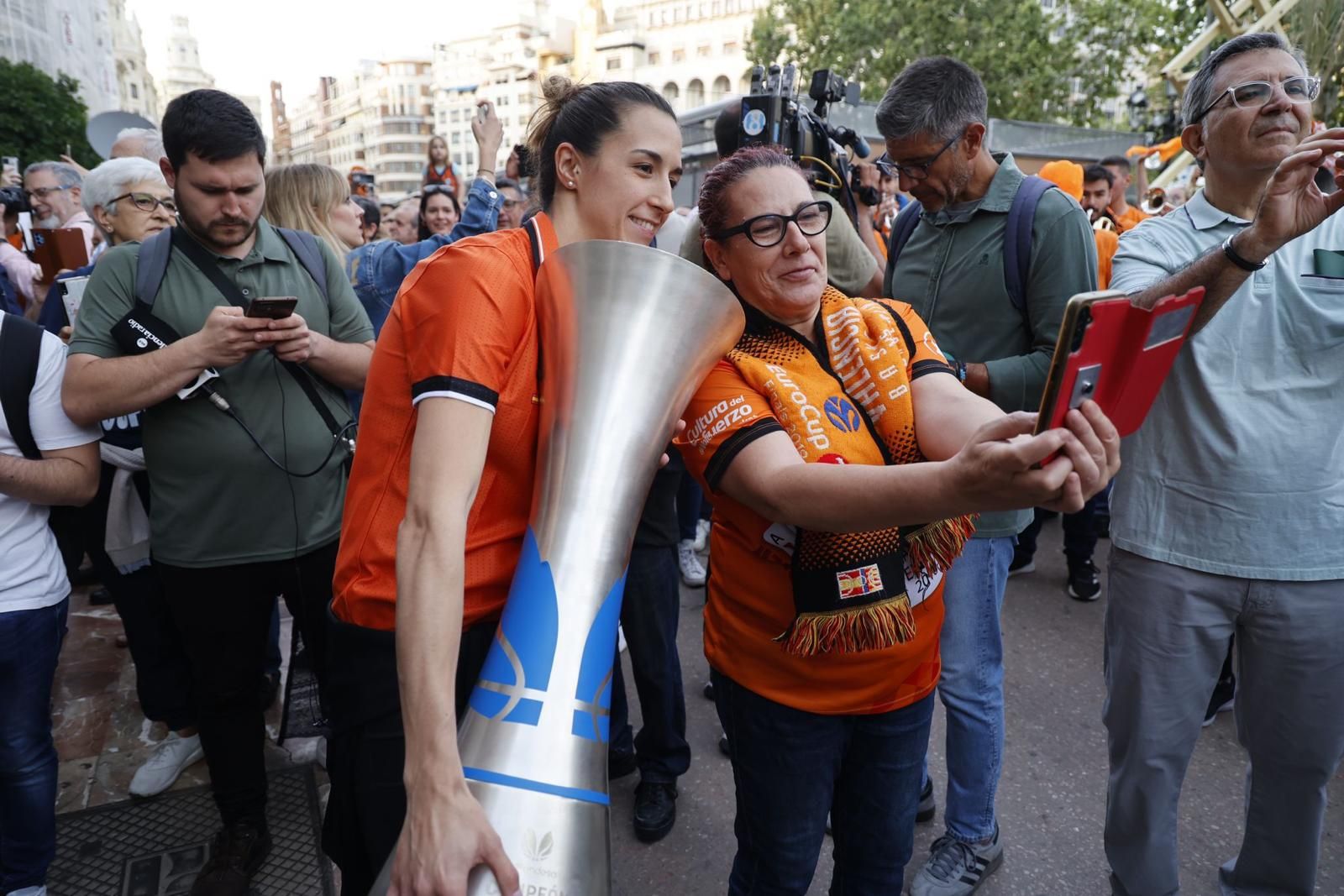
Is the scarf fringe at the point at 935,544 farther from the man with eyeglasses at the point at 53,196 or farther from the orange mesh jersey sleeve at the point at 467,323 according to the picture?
the man with eyeglasses at the point at 53,196

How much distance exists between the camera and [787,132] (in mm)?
3074

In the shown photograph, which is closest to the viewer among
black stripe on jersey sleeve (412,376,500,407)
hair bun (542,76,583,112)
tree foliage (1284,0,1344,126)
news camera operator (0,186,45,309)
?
black stripe on jersey sleeve (412,376,500,407)

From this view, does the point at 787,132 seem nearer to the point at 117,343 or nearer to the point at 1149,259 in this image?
the point at 1149,259

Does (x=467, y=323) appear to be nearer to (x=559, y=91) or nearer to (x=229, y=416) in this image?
(x=559, y=91)

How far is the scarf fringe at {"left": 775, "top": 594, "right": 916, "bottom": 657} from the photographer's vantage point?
4.91ft

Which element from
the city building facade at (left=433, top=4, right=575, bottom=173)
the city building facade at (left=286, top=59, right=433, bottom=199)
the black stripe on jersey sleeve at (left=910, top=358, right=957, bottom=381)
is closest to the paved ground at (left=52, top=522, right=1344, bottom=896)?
the black stripe on jersey sleeve at (left=910, top=358, right=957, bottom=381)

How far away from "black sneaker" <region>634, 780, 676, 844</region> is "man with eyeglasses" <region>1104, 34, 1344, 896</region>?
131 centimetres

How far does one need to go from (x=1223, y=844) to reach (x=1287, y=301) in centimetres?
176


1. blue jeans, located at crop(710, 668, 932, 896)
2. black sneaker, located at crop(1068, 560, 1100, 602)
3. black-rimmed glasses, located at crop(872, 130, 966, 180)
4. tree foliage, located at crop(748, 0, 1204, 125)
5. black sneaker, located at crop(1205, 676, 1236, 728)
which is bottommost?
black sneaker, located at crop(1068, 560, 1100, 602)

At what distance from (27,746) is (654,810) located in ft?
5.74

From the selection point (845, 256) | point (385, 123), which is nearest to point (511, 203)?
point (845, 256)

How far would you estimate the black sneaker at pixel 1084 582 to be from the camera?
4414 millimetres

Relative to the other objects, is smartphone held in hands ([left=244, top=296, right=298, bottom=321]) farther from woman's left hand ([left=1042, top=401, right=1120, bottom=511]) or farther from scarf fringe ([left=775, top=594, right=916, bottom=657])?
woman's left hand ([left=1042, top=401, right=1120, bottom=511])

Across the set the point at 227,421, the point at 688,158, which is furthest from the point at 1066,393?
the point at 688,158
